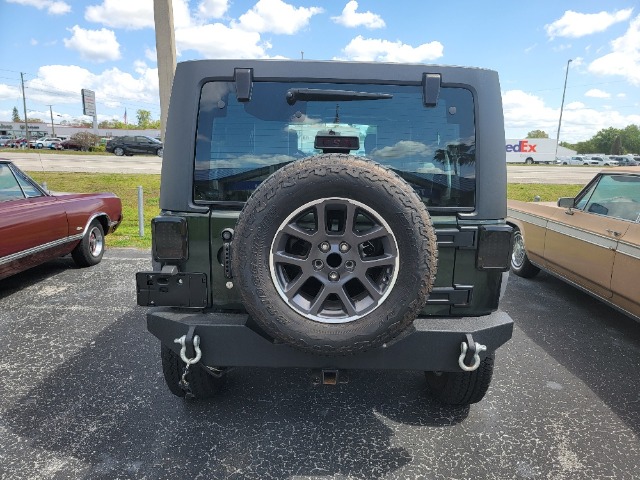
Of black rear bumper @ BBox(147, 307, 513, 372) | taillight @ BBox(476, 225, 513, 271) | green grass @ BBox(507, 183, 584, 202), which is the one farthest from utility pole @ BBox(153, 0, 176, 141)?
green grass @ BBox(507, 183, 584, 202)

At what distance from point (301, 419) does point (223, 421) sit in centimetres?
47

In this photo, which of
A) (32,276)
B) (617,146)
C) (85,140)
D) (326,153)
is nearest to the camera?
(326,153)

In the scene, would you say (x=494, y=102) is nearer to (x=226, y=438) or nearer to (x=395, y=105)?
(x=395, y=105)

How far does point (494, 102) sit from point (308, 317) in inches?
57.0

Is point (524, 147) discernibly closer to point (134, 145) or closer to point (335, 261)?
point (134, 145)

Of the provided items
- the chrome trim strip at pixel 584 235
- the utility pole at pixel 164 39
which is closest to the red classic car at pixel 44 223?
the utility pole at pixel 164 39

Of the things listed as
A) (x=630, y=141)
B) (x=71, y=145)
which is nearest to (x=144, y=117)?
(x=71, y=145)

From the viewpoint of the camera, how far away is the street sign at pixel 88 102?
139ft

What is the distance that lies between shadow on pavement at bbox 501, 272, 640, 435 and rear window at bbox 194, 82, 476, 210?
198cm

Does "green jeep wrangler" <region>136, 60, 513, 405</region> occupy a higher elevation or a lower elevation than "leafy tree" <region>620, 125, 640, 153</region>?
lower

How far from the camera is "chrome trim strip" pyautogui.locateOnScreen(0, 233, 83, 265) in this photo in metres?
4.49

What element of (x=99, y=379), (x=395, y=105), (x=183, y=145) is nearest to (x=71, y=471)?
(x=99, y=379)

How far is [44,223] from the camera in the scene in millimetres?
4992

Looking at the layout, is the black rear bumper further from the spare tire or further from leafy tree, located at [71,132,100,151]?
leafy tree, located at [71,132,100,151]
